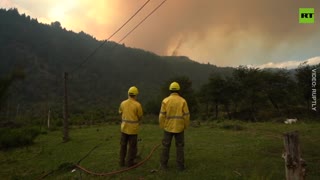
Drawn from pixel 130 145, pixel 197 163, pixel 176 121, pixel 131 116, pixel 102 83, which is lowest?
pixel 197 163

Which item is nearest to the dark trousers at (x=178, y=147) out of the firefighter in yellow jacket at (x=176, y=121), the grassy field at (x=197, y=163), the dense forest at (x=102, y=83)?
the firefighter in yellow jacket at (x=176, y=121)

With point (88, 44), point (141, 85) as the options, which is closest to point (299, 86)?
point (141, 85)

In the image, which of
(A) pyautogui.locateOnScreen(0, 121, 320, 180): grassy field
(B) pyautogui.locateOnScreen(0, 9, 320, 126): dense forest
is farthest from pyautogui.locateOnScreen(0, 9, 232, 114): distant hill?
(A) pyautogui.locateOnScreen(0, 121, 320, 180): grassy field

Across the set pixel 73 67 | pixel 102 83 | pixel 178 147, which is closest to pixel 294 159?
pixel 178 147

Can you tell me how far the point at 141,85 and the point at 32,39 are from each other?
5265 cm

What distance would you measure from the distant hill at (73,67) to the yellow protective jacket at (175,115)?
9551cm

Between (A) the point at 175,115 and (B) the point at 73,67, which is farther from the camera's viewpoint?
(B) the point at 73,67

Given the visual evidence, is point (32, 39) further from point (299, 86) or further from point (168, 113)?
point (168, 113)

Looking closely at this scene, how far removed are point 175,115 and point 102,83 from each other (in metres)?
142

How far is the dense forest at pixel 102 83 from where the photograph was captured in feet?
142

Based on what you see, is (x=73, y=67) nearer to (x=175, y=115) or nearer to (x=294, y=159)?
(x=175, y=115)

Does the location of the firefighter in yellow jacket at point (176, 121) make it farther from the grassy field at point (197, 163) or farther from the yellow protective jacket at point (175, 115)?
the grassy field at point (197, 163)

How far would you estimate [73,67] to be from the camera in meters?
143

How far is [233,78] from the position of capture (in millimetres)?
54062
